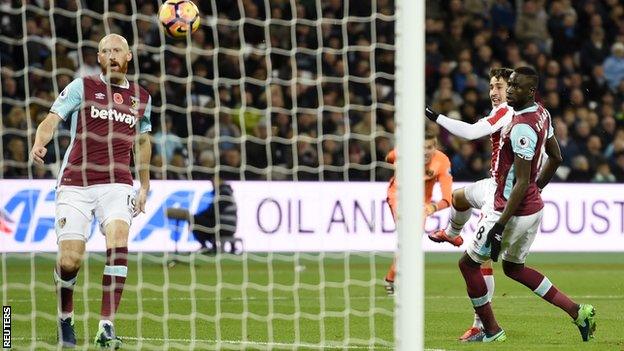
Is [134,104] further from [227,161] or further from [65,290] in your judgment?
[227,161]

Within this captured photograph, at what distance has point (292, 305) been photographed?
11008 mm

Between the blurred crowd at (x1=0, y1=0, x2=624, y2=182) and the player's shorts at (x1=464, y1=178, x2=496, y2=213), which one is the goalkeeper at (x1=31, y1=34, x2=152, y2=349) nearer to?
the player's shorts at (x1=464, y1=178, x2=496, y2=213)

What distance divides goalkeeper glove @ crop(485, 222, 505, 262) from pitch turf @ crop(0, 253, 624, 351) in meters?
0.60

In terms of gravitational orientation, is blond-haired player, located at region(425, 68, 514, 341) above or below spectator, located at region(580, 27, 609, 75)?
below

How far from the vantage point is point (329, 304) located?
436 inches

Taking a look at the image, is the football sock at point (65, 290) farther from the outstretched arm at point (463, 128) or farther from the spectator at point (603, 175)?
the spectator at point (603, 175)

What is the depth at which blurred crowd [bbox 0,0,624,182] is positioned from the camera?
15.0 m

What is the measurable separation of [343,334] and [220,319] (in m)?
1.30

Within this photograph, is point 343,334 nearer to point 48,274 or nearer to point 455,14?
point 48,274

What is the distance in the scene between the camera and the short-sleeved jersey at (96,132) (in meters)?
8.05

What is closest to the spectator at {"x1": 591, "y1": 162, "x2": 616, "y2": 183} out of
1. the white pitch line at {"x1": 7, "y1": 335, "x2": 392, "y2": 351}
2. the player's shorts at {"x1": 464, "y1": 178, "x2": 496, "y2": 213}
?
the player's shorts at {"x1": 464, "y1": 178, "x2": 496, "y2": 213}

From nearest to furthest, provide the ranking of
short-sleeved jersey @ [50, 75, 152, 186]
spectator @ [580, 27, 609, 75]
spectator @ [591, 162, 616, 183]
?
short-sleeved jersey @ [50, 75, 152, 186] → spectator @ [591, 162, 616, 183] → spectator @ [580, 27, 609, 75]

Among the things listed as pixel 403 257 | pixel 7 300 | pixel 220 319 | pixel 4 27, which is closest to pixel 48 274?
pixel 7 300

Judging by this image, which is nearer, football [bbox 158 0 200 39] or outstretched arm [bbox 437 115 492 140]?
outstretched arm [bbox 437 115 492 140]
